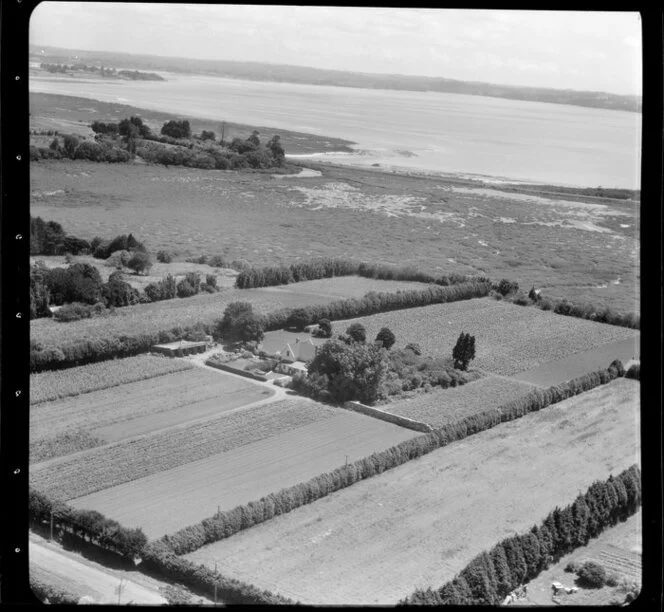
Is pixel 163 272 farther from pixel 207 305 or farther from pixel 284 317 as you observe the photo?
pixel 284 317

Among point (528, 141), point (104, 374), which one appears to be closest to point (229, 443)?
point (104, 374)

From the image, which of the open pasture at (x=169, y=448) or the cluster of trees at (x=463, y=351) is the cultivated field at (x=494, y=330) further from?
the open pasture at (x=169, y=448)

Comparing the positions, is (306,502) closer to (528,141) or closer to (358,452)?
(358,452)

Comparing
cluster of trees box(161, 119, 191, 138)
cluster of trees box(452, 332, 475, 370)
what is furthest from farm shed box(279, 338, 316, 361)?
cluster of trees box(161, 119, 191, 138)

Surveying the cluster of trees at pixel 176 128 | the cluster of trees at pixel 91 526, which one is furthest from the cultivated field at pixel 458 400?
the cluster of trees at pixel 176 128

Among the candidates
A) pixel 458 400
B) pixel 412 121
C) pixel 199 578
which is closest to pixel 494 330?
pixel 458 400
